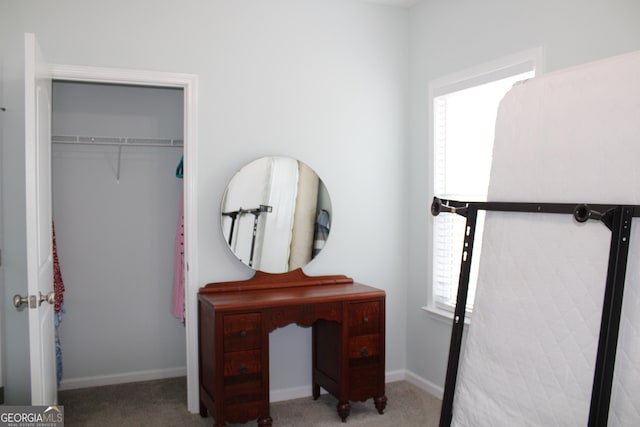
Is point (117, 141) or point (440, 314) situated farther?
point (117, 141)

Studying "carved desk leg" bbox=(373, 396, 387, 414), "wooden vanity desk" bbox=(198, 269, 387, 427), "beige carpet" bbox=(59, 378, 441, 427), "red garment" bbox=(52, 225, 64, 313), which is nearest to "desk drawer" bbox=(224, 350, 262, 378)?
"wooden vanity desk" bbox=(198, 269, 387, 427)

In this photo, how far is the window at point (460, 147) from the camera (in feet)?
10.0

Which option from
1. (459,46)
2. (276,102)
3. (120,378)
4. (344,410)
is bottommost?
(120,378)

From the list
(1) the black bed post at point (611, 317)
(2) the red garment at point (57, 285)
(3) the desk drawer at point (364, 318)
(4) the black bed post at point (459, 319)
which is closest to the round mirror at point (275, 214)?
(3) the desk drawer at point (364, 318)

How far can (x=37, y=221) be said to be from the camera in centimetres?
228

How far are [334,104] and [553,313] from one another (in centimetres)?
227

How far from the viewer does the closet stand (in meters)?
3.71

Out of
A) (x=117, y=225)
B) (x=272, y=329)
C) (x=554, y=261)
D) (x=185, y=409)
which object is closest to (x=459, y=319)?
(x=554, y=261)

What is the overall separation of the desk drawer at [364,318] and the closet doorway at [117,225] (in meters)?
1.19

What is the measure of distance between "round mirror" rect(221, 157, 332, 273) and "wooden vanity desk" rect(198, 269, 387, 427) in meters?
0.14

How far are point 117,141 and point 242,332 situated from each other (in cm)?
176

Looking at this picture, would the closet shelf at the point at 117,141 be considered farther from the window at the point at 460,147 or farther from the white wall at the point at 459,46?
the window at the point at 460,147

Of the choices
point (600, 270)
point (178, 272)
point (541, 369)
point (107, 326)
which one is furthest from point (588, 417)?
point (107, 326)

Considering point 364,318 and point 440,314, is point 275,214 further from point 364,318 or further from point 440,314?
point 440,314
